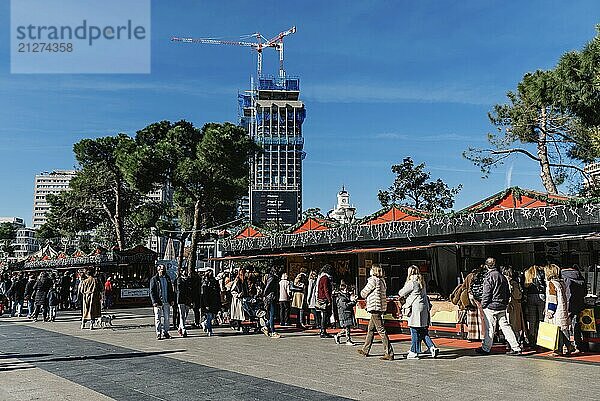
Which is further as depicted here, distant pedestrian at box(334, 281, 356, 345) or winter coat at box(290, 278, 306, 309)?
winter coat at box(290, 278, 306, 309)

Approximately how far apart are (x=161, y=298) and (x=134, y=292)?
15.7 metres

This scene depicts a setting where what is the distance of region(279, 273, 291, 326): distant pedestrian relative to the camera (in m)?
14.8

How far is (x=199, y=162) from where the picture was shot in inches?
1086

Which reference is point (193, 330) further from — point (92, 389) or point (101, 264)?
point (101, 264)

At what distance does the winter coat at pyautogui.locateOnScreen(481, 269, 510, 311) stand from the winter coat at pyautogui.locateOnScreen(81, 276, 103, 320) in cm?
1016

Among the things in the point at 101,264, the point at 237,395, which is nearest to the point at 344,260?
the point at 237,395

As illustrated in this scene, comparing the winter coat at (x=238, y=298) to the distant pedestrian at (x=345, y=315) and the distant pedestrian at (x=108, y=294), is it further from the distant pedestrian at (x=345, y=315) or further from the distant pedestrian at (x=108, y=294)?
the distant pedestrian at (x=108, y=294)

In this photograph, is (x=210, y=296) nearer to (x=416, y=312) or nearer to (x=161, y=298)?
(x=161, y=298)

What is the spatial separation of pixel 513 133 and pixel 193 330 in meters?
14.1

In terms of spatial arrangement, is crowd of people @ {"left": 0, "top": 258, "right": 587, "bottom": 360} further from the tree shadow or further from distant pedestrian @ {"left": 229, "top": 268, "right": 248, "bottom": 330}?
the tree shadow

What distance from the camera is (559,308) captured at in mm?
9477

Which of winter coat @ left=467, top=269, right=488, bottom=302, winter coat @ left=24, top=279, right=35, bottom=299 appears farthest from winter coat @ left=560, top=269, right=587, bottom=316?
winter coat @ left=24, top=279, right=35, bottom=299

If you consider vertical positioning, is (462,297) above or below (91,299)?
above

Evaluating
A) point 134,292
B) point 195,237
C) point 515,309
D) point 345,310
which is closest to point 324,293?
point 345,310
